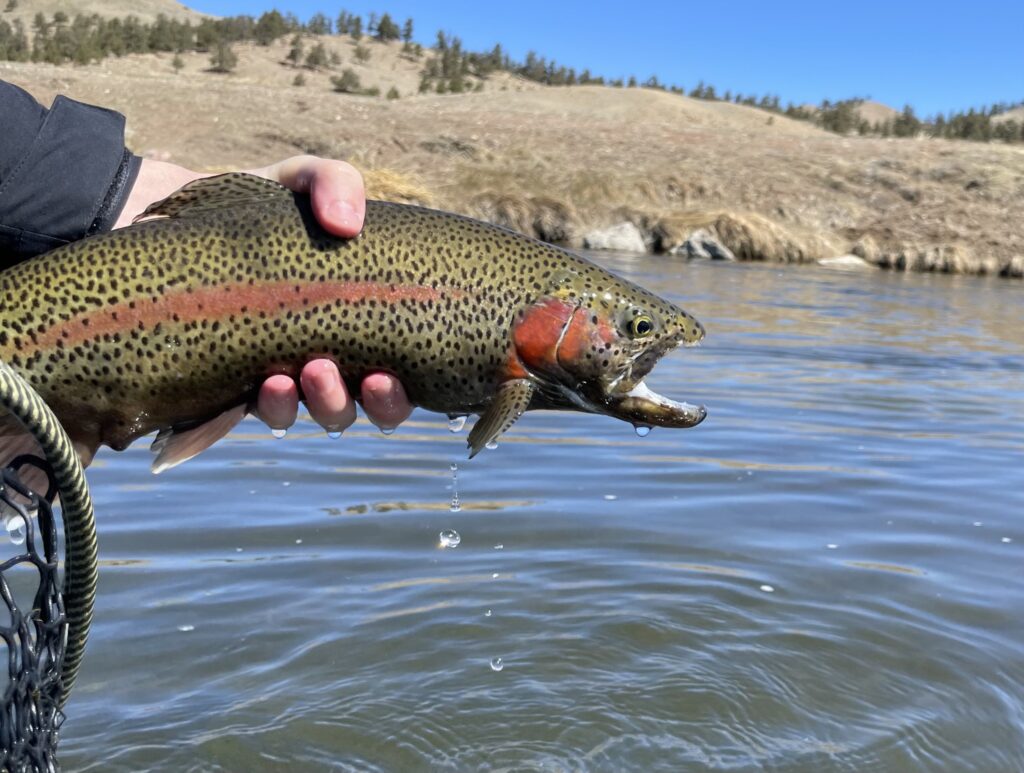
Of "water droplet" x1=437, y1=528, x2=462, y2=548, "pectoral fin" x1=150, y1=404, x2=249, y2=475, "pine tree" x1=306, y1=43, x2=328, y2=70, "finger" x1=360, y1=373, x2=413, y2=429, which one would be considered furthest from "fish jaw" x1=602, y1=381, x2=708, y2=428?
"pine tree" x1=306, y1=43, x2=328, y2=70

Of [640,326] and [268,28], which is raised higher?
[268,28]

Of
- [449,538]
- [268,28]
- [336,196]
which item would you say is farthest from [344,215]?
[268,28]

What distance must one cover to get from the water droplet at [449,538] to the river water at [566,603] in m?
0.06

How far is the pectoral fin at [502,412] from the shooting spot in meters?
2.81

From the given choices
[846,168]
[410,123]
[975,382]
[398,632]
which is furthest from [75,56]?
[398,632]

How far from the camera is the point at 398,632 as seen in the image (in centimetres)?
457

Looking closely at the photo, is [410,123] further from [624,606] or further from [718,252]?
[624,606]

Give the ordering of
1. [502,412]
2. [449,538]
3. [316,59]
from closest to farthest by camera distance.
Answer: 1. [502,412]
2. [449,538]
3. [316,59]

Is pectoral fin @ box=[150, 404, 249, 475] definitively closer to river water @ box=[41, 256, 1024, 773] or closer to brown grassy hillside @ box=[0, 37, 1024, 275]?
river water @ box=[41, 256, 1024, 773]

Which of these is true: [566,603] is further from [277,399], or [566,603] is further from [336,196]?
[336,196]

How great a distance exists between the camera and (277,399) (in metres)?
2.97

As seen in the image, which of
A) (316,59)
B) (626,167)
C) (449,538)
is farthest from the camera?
(316,59)

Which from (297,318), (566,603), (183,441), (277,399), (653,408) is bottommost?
(566,603)

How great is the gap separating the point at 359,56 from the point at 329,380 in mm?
72538
